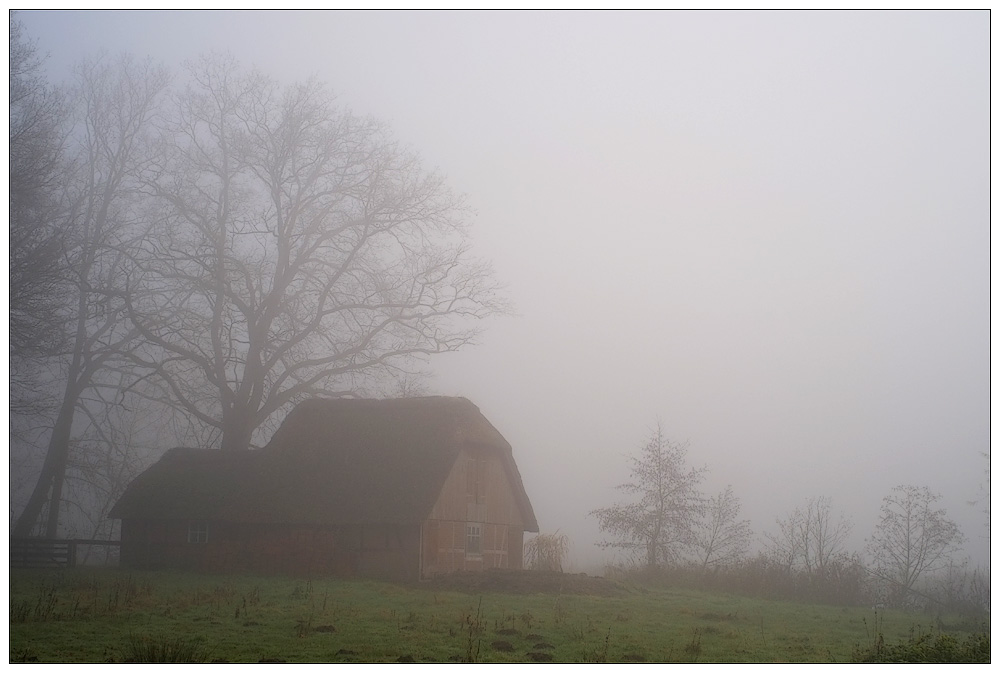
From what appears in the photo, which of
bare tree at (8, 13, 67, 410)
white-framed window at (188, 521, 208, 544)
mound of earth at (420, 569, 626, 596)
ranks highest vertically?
bare tree at (8, 13, 67, 410)

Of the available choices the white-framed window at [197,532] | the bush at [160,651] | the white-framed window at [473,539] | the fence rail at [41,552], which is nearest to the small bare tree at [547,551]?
the white-framed window at [473,539]

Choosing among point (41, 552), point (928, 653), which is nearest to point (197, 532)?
point (41, 552)

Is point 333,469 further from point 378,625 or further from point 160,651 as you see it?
point 160,651

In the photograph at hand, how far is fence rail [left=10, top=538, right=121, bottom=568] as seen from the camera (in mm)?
31156

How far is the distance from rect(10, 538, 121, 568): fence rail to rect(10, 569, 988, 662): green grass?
209cm

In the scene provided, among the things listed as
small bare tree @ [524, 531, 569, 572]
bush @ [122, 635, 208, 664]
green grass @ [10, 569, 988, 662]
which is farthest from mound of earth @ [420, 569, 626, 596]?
bush @ [122, 635, 208, 664]

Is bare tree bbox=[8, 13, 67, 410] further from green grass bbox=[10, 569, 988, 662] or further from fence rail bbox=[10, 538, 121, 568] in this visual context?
green grass bbox=[10, 569, 988, 662]

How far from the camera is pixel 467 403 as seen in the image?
3319 centimetres

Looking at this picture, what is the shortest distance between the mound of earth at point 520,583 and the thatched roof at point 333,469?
6.59 ft

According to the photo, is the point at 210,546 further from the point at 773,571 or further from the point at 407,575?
the point at 773,571

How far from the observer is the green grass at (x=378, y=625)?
65.3 feet

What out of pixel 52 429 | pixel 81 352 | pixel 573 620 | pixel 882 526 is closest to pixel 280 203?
pixel 81 352

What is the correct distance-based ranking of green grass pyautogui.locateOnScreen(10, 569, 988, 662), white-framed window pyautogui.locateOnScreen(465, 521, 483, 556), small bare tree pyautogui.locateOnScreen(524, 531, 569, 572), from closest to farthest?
green grass pyautogui.locateOnScreen(10, 569, 988, 662), white-framed window pyautogui.locateOnScreen(465, 521, 483, 556), small bare tree pyautogui.locateOnScreen(524, 531, 569, 572)

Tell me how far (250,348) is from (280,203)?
18.8ft
